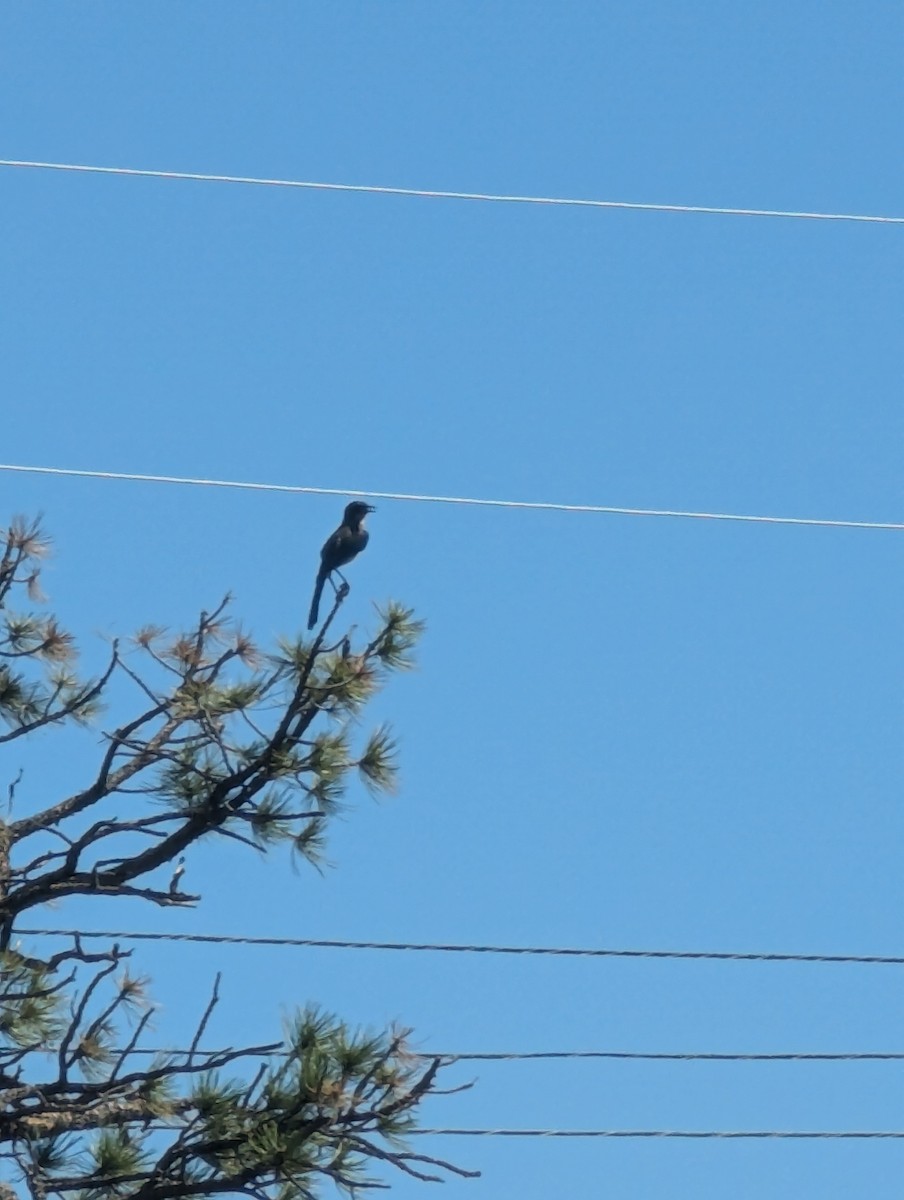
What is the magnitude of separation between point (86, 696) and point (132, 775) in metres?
0.34

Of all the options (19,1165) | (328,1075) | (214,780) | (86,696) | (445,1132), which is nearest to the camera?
(328,1075)

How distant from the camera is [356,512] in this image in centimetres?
761

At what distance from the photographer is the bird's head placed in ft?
24.9

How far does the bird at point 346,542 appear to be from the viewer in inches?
299

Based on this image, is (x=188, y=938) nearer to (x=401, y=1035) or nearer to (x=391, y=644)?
(x=391, y=644)

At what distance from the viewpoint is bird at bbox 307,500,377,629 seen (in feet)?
24.9

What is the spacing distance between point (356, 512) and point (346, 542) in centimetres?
12

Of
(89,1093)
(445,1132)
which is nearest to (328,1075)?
(89,1093)

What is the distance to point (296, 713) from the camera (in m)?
4.95

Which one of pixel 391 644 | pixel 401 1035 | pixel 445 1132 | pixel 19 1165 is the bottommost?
pixel 19 1165

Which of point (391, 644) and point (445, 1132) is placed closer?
point (391, 644)

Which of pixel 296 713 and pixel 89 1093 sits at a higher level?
pixel 296 713

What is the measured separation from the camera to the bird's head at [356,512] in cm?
758

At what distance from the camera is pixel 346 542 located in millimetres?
7613
